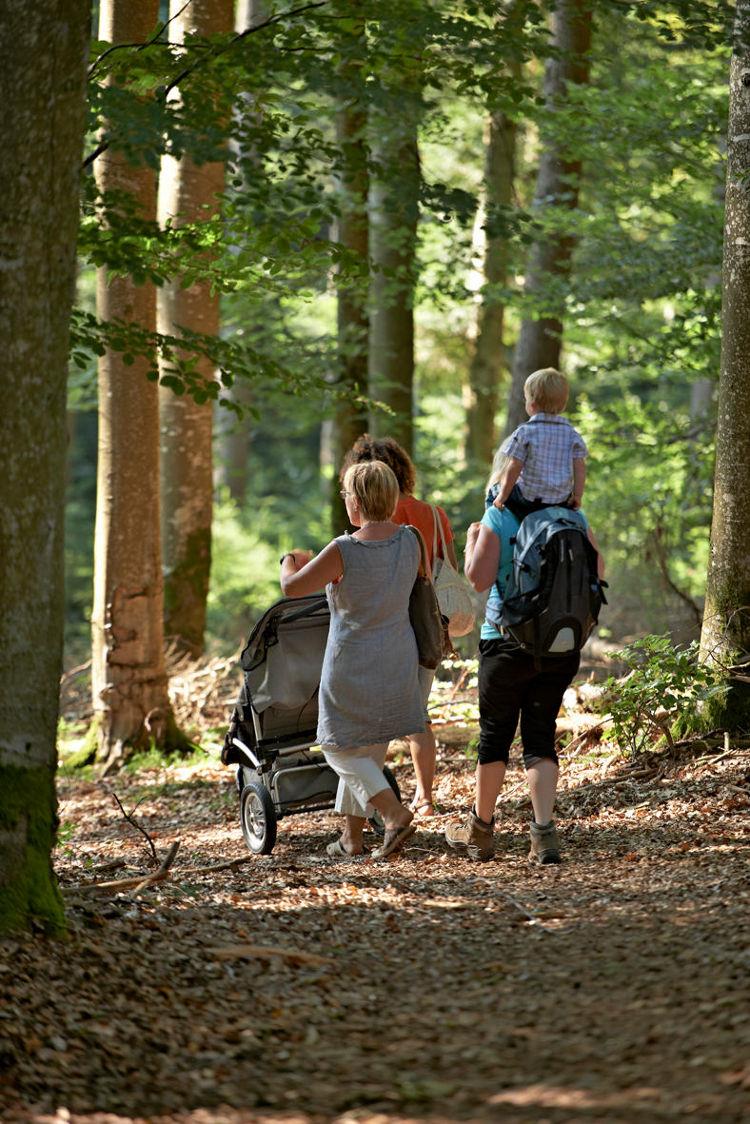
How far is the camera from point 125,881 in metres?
5.25

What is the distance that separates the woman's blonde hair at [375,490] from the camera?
609 centimetres

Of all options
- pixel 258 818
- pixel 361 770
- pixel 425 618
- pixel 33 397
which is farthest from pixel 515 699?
pixel 33 397

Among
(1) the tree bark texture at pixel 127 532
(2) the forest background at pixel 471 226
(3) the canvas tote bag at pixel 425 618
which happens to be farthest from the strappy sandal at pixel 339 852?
(1) the tree bark texture at pixel 127 532

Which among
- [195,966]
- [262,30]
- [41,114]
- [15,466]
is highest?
[262,30]

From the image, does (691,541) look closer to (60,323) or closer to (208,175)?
(208,175)

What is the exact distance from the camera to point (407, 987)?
436 centimetres

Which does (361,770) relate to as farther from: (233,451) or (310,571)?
(233,451)

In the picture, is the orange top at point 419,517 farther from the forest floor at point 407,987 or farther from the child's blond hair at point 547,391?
the forest floor at point 407,987

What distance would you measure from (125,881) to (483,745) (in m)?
1.98

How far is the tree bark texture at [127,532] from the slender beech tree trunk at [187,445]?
156cm

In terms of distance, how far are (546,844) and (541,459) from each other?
6.29ft

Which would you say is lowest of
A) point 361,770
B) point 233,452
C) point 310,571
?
point 361,770

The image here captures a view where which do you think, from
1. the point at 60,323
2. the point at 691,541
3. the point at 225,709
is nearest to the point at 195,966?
the point at 60,323

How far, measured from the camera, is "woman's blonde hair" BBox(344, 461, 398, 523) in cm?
609
